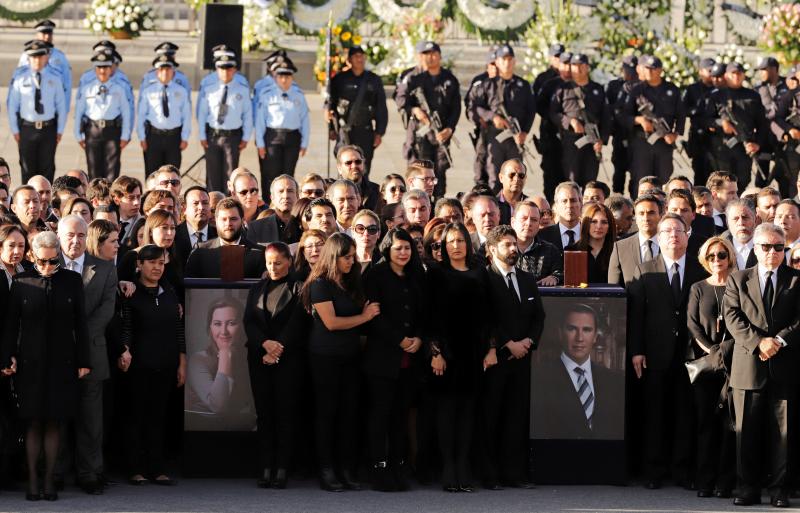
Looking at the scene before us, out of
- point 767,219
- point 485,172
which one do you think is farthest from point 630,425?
point 485,172

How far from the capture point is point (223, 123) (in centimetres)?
1805

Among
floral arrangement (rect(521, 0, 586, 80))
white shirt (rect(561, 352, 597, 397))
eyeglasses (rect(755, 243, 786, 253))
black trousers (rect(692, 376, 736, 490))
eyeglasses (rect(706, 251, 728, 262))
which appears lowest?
black trousers (rect(692, 376, 736, 490))

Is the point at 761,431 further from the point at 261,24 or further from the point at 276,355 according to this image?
the point at 261,24

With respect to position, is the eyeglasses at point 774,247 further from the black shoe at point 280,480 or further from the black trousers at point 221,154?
the black trousers at point 221,154

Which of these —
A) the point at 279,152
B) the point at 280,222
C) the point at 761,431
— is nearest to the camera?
the point at 761,431

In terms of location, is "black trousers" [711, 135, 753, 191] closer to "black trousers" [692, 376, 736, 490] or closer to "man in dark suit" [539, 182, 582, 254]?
"man in dark suit" [539, 182, 582, 254]

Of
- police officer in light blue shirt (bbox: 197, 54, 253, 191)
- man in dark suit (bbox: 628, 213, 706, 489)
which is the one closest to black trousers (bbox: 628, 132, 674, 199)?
police officer in light blue shirt (bbox: 197, 54, 253, 191)

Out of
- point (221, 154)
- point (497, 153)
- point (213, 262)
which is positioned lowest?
point (213, 262)

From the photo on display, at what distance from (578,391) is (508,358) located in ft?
1.67

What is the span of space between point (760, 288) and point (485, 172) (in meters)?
8.30

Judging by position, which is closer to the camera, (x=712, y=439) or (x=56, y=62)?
(x=712, y=439)

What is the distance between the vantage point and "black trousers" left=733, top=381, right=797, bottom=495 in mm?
10531

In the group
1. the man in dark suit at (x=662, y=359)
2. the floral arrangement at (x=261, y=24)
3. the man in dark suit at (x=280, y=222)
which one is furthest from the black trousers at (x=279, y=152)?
the floral arrangement at (x=261, y=24)

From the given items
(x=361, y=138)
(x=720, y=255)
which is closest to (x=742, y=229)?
(x=720, y=255)
